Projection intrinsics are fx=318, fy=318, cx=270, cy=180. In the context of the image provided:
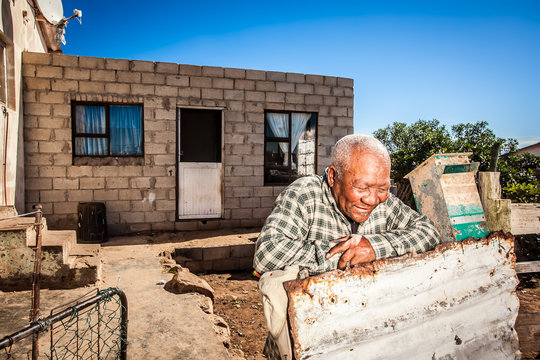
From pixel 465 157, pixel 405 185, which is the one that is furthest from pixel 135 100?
pixel 465 157

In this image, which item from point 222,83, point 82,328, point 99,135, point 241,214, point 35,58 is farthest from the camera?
point 241,214

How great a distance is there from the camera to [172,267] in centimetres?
502

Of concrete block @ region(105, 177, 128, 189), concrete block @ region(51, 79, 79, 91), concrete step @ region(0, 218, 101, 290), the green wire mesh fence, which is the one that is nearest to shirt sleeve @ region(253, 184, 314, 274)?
the green wire mesh fence

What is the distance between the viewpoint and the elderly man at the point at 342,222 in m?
1.56

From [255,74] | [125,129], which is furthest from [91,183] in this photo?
[255,74]

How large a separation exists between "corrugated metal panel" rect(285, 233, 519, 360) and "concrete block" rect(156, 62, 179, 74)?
699 centimetres

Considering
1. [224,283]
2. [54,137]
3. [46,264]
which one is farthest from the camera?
[54,137]

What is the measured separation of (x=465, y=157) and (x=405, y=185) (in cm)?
119

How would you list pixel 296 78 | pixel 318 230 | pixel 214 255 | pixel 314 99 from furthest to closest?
pixel 314 99, pixel 296 78, pixel 214 255, pixel 318 230

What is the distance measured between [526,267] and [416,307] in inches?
81.0

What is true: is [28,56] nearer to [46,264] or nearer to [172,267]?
[46,264]

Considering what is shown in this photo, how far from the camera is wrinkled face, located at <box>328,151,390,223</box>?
1.64 m

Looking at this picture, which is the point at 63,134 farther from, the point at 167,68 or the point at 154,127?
the point at 167,68

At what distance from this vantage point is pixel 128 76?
7.04 metres
